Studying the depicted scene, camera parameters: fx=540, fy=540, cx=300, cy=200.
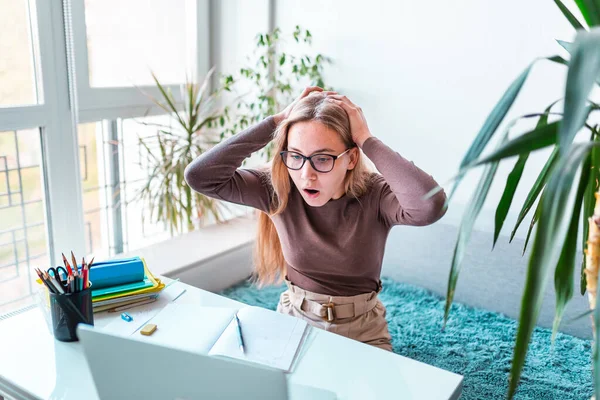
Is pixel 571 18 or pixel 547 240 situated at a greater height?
pixel 571 18

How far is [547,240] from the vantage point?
2.05ft

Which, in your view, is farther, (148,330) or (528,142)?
(148,330)

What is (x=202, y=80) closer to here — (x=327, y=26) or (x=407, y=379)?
(x=327, y=26)

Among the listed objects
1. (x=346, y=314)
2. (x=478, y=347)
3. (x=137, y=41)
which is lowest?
(x=478, y=347)

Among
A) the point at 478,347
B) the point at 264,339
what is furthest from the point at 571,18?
the point at 478,347

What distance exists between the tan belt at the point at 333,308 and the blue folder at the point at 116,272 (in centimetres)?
47

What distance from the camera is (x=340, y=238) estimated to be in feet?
5.17

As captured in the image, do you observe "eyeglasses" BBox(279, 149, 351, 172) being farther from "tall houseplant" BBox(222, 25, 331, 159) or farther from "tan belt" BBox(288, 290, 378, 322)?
"tall houseplant" BBox(222, 25, 331, 159)

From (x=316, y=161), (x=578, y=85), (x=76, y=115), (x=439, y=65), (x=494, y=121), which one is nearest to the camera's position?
(x=578, y=85)

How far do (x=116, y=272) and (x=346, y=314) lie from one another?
25.0 inches

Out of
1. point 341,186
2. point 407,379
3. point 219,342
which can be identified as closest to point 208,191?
point 341,186

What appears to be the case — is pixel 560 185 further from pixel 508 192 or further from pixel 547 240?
pixel 508 192

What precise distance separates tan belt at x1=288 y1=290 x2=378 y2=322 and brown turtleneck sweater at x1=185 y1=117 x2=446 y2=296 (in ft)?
0.15

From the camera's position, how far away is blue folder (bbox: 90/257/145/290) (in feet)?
4.36
